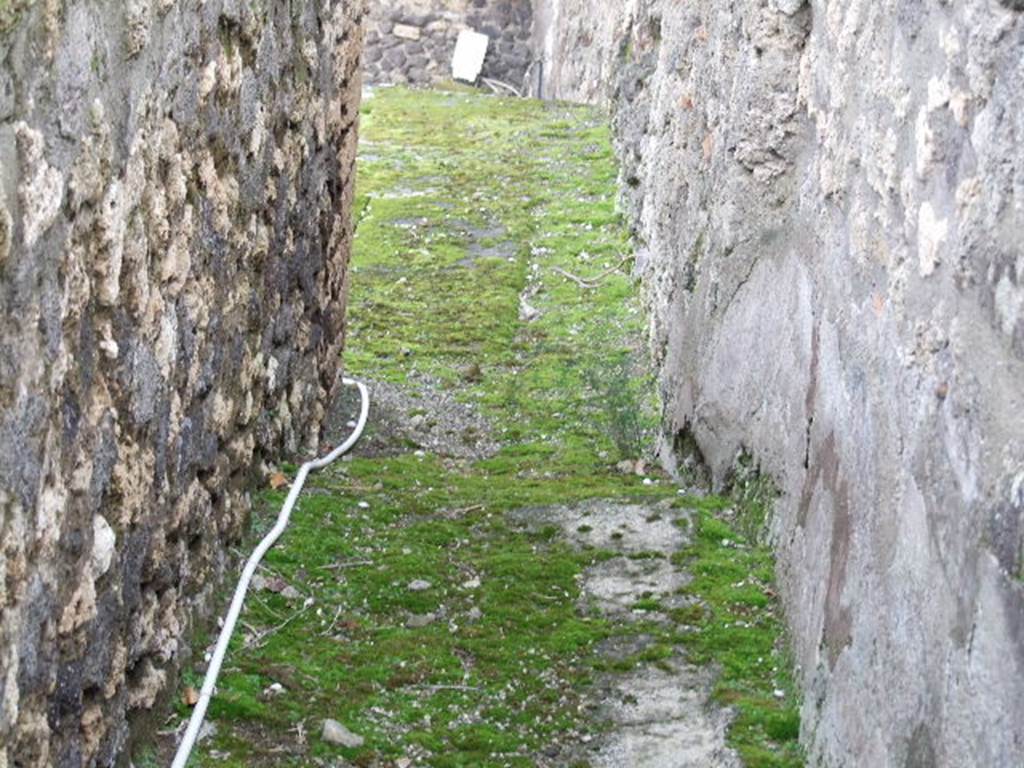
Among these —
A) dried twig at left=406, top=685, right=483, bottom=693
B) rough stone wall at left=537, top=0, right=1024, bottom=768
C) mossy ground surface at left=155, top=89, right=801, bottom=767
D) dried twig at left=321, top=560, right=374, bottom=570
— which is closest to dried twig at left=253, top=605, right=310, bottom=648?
mossy ground surface at left=155, top=89, right=801, bottom=767

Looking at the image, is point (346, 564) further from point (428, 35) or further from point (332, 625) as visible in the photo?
point (428, 35)

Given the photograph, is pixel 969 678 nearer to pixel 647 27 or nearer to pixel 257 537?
pixel 257 537

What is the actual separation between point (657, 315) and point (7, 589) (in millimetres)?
5141

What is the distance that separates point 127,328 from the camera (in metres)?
3.22

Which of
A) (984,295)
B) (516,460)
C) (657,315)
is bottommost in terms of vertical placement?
(516,460)

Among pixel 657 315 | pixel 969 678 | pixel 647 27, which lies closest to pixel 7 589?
pixel 969 678

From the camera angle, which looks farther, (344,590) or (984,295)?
(344,590)

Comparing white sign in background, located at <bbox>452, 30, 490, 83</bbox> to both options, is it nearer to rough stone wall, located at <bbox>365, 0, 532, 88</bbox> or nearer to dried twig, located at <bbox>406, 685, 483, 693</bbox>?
rough stone wall, located at <bbox>365, 0, 532, 88</bbox>

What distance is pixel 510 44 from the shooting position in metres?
17.2

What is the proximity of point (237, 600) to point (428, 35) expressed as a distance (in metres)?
13.5

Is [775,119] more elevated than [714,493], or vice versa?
[775,119]

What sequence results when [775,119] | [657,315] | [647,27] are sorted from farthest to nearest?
1. [647,27]
2. [657,315]
3. [775,119]

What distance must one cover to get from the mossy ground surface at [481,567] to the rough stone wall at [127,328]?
0.97ft

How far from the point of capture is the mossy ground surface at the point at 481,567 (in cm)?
382
